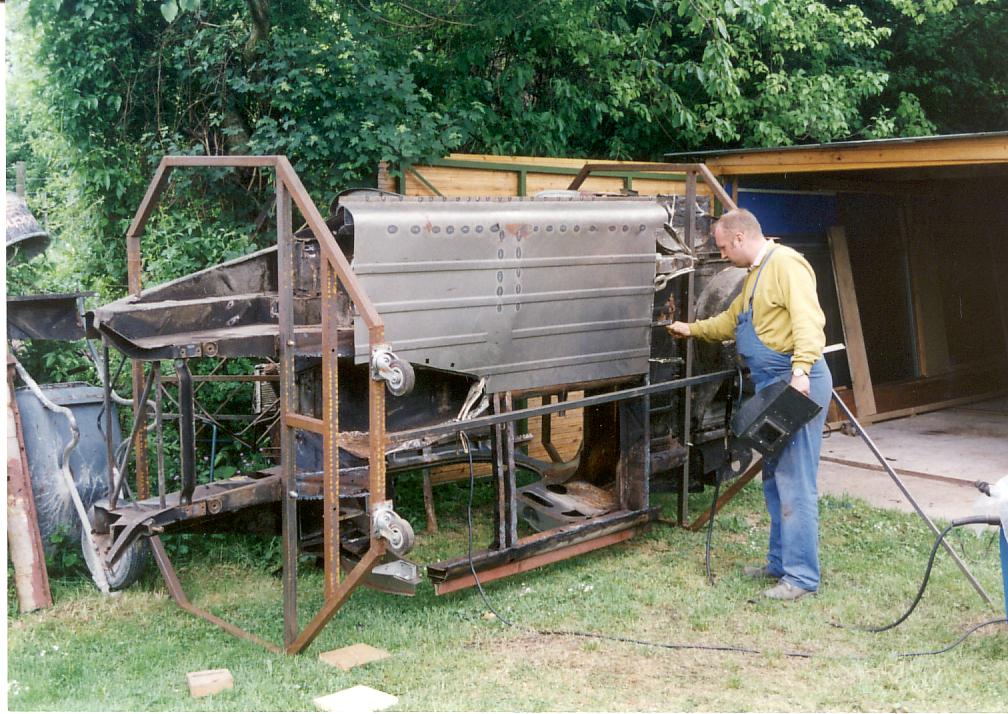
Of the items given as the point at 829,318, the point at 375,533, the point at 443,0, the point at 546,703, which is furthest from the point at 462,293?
the point at 829,318

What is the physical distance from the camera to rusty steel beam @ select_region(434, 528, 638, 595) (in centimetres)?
512

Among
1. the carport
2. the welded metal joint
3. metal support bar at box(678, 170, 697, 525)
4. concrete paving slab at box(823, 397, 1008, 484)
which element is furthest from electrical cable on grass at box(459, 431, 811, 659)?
concrete paving slab at box(823, 397, 1008, 484)

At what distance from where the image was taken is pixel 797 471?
5.43 metres

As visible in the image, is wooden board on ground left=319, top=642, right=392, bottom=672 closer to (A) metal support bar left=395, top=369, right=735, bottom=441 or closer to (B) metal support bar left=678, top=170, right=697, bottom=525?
(A) metal support bar left=395, top=369, right=735, bottom=441

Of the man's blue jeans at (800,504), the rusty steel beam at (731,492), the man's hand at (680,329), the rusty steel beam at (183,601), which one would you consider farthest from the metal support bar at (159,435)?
the rusty steel beam at (731,492)

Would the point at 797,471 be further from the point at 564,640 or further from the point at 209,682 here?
the point at 209,682

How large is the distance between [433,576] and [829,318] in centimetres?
678

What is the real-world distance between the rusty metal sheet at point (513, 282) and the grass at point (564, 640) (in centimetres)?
119

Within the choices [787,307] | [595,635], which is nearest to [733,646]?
[595,635]

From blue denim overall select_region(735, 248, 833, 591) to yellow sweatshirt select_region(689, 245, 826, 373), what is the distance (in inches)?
1.8

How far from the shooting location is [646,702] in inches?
166

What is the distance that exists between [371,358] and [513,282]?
119cm

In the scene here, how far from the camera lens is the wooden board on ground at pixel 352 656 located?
445cm

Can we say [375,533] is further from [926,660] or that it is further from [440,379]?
[926,660]
